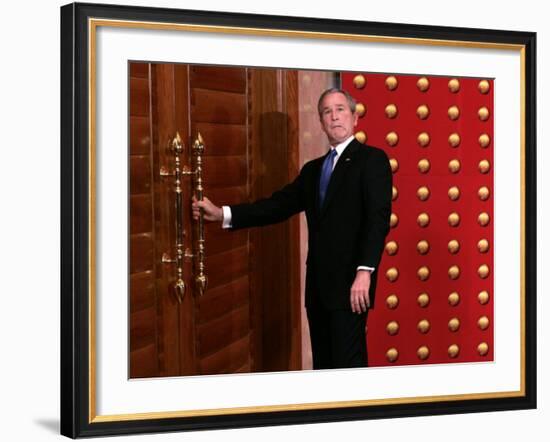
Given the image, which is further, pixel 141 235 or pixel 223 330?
pixel 223 330

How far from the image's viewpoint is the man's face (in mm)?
4051

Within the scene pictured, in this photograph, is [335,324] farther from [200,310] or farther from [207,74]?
[207,74]

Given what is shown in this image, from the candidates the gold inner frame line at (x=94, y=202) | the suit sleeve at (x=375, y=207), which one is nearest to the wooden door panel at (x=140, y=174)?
the gold inner frame line at (x=94, y=202)

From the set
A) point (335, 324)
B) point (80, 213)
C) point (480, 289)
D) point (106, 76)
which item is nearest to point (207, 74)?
point (106, 76)

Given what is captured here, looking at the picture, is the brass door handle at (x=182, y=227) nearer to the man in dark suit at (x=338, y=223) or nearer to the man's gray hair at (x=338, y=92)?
the man in dark suit at (x=338, y=223)

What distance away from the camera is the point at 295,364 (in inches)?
159

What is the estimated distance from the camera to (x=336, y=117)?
4.07m

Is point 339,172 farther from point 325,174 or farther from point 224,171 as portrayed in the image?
point 224,171

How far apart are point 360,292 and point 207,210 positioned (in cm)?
56

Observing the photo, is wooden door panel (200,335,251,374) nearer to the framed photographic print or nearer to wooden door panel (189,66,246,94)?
the framed photographic print

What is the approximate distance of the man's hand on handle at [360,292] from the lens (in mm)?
4078

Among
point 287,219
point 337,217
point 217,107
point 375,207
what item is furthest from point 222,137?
point 375,207

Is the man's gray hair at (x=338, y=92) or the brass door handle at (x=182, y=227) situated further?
the man's gray hair at (x=338, y=92)

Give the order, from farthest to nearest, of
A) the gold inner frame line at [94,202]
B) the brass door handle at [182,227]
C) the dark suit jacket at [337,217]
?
the dark suit jacket at [337,217] < the brass door handle at [182,227] < the gold inner frame line at [94,202]
